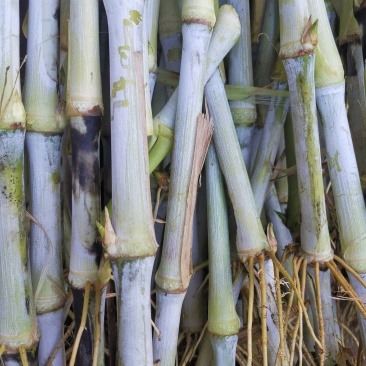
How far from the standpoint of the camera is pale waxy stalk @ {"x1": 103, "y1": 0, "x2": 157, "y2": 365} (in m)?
0.55

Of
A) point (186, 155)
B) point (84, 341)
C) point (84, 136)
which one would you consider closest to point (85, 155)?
point (84, 136)

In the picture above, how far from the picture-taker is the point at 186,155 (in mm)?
620

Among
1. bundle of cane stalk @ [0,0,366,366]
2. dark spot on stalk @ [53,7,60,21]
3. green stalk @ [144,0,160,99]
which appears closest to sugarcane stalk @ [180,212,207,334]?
bundle of cane stalk @ [0,0,366,366]

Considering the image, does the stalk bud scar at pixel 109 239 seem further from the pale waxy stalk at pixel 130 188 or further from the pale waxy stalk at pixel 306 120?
the pale waxy stalk at pixel 306 120

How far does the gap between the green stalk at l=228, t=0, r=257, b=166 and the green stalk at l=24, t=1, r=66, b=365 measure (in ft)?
0.84

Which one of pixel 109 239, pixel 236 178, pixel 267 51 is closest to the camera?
pixel 109 239

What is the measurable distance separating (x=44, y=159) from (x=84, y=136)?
68 millimetres

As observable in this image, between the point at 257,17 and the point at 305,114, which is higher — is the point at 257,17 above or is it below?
above

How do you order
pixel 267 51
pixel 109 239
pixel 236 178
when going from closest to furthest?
pixel 109 239
pixel 236 178
pixel 267 51

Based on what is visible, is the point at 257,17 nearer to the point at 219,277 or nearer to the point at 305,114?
the point at 305,114

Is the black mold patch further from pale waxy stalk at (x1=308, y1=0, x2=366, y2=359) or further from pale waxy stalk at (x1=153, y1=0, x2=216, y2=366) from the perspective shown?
pale waxy stalk at (x1=308, y1=0, x2=366, y2=359)

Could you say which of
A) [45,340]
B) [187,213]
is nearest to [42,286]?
[45,340]

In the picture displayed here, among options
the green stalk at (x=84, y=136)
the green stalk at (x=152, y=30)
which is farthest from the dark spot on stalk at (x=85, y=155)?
the green stalk at (x=152, y=30)

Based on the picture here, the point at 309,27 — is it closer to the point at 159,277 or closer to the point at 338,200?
the point at 338,200
